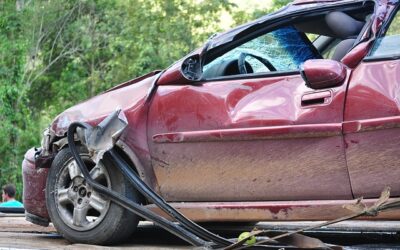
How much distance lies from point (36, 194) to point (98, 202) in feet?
2.37

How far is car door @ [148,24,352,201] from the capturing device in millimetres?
3576

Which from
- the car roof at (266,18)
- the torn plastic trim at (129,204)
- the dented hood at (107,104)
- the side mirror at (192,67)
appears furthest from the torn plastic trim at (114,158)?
the car roof at (266,18)

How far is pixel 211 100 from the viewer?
13.1ft

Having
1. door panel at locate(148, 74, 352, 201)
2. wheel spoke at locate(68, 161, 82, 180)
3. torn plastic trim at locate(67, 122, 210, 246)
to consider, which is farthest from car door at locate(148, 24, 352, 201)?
wheel spoke at locate(68, 161, 82, 180)

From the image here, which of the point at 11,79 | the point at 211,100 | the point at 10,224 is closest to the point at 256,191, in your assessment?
the point at 211,100

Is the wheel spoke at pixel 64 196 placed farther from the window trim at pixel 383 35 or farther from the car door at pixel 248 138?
the window trim at pixel 383 35

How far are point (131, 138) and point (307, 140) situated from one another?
120cm

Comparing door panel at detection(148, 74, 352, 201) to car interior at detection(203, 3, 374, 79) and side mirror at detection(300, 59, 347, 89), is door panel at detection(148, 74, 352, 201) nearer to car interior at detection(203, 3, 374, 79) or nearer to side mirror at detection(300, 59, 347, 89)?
side mirror at detection(300, 59, 347, 89)

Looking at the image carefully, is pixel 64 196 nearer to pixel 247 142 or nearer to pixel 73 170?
pixel 73 170

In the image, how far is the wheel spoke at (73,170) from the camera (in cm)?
427

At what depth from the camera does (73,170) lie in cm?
430

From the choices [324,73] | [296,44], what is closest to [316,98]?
[324,73]

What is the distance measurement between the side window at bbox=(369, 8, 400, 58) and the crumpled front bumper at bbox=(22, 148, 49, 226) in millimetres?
2414

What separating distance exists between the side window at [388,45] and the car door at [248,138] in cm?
33
